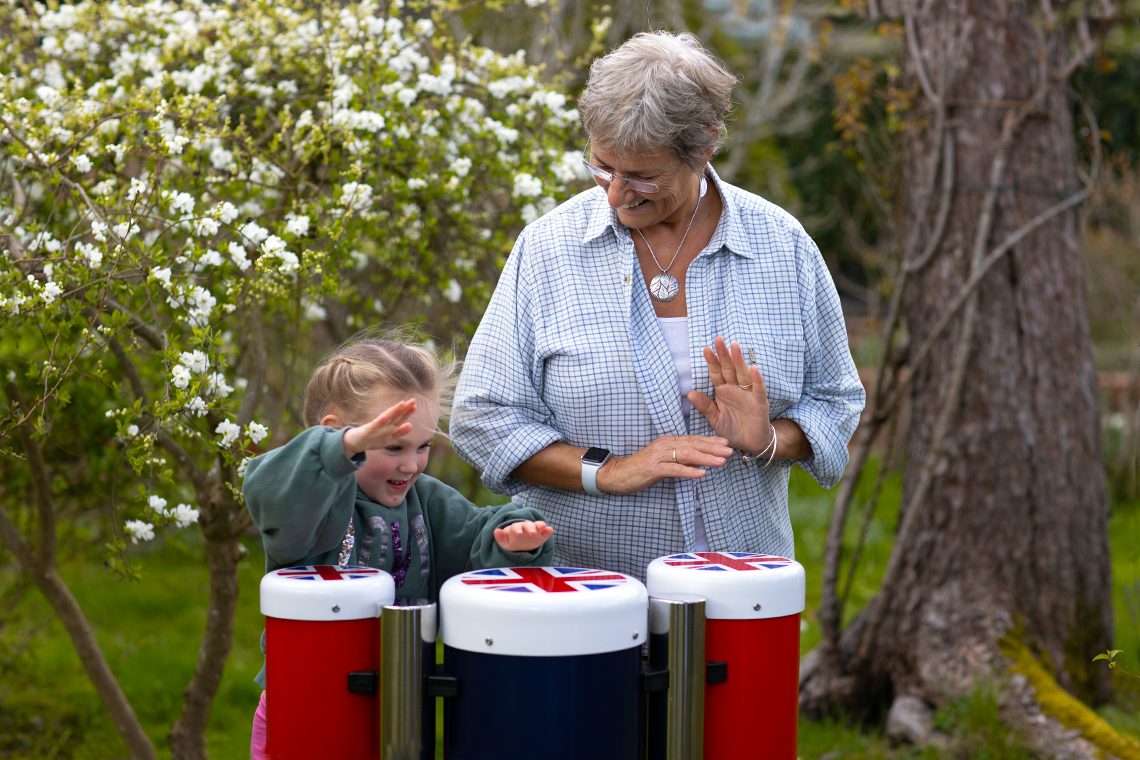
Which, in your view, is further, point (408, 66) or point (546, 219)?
point (408, 66)

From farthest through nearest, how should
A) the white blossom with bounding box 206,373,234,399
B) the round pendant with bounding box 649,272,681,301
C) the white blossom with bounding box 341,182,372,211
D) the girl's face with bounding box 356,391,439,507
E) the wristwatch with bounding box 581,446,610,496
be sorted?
the white blossom with bounding box 341,182,372,211
the white blossom with bounding box 206,373,234,399
the round pendant with bounding box 649,272,681,301
the wristwatch with bounding box 581,446,610,496
the girl's face with bounding box 356,391,439,507

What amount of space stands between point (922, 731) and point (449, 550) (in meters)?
2.27

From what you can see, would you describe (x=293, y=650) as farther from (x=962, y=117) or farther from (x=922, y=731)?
(x=962, y=117)

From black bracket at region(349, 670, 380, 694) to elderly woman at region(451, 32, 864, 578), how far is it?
57 centimetres

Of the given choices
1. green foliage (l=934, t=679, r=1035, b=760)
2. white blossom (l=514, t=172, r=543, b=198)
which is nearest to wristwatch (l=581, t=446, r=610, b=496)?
white blossom (l=514, t=172, r=543, b=198)

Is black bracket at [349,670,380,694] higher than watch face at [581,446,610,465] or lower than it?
lower

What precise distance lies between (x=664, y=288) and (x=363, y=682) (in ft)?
3.33

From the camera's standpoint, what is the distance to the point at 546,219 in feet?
7.64

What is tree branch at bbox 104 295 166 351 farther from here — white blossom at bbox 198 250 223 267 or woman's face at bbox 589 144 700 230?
woman's face at bbox 589 144 700 230

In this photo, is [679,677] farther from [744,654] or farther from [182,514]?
[182,514]

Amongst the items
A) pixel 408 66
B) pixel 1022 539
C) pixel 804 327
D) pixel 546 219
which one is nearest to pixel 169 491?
pixel 408 66

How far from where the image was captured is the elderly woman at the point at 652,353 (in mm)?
2115

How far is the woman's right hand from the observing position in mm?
2051

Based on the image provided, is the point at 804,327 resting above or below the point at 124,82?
below
